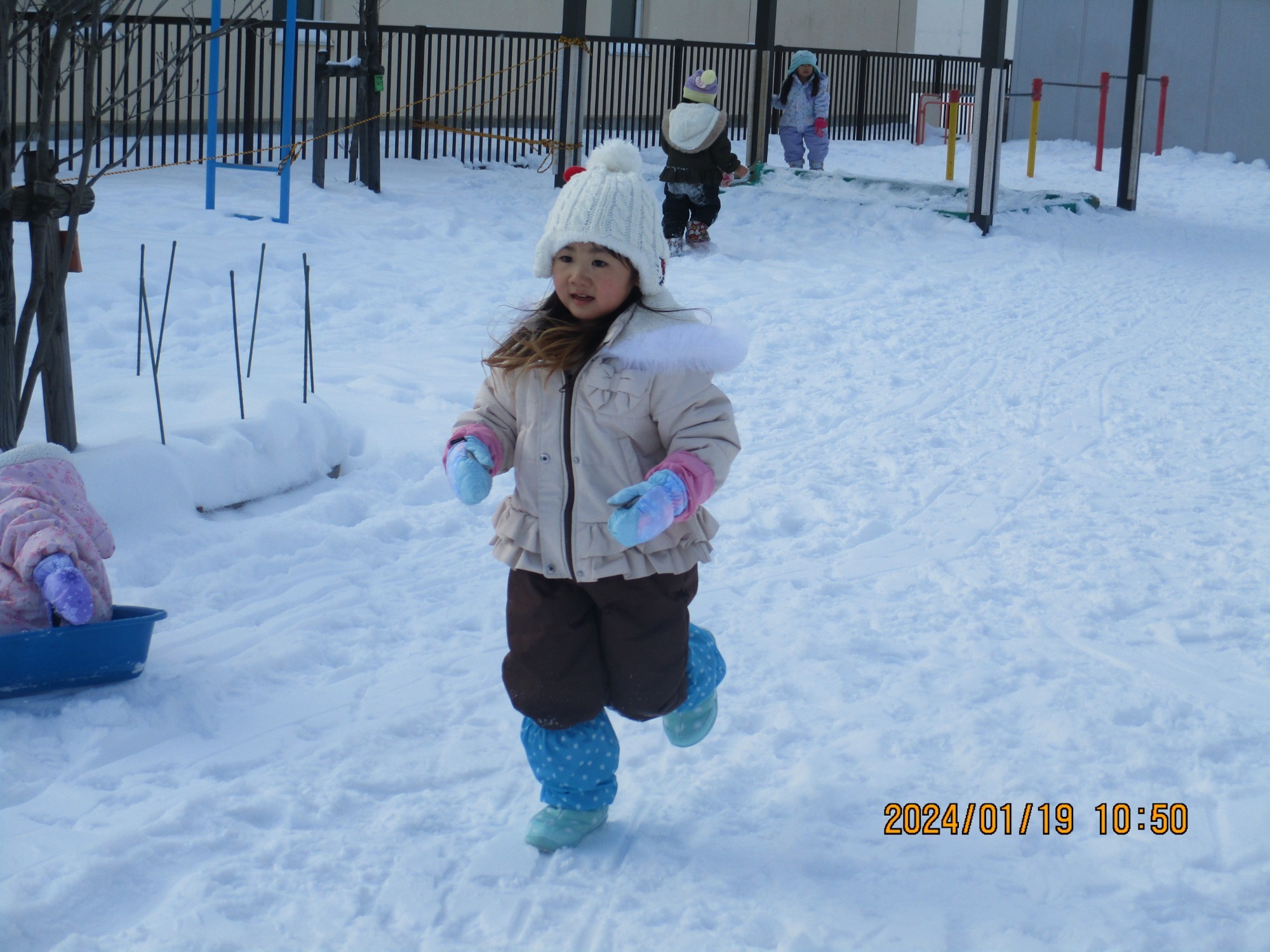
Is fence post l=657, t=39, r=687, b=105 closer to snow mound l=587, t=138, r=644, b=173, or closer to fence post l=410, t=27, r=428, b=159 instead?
fence post l=410, t=27, r=428, b=159

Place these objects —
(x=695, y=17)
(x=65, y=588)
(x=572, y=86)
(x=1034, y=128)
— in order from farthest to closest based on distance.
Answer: (x=695, y=17) < (x=1034, y=128) < (x=572, y=86) < (x=65, y=588)

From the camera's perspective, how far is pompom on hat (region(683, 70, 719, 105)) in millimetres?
10070

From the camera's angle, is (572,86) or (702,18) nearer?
(572,86)

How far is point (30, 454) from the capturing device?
10.8ft

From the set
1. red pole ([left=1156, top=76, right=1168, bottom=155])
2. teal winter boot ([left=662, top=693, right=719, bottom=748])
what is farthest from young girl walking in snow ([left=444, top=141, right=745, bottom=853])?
red pole ([left=1156, top=76, right=1168, bottom=155])

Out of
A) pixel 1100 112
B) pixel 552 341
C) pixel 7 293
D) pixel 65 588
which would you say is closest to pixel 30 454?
pixel 65 588

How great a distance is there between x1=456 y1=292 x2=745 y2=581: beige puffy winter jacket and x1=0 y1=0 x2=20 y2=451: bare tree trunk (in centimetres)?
212

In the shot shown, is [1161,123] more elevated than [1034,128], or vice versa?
[1161,123]

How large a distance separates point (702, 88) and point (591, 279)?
7986mm

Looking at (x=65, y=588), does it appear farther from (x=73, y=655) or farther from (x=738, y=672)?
(x=738, y=672)

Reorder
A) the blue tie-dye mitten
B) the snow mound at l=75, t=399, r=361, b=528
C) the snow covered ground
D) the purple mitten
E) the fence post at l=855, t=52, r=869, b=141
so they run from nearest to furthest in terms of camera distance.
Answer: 1. the blue tie-dye mitten
2. the snow covered ground
3. the purple mitten
4. the snow mound at l=75, t=399, r=361, b=528
5. the fence post at l=855, t=52, r=869, b=141

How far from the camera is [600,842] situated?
2639 mm

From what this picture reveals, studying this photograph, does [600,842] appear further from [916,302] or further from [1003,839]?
[916,302]

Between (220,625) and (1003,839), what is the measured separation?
2.11 meters
